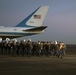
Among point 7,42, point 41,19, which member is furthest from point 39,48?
point 41,19

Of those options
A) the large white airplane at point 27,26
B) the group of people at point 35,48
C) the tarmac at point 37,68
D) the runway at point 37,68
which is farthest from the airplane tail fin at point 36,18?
the runway at point 37,68

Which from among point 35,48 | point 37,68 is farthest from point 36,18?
point 37,68

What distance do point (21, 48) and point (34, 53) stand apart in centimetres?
168

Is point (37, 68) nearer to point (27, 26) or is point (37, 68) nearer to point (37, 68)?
point (37, 68)

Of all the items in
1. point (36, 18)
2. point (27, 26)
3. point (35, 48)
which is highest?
point (36, 18)

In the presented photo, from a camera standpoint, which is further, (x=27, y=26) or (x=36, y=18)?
(x=36, y=18)

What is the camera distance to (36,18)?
43.1 meters

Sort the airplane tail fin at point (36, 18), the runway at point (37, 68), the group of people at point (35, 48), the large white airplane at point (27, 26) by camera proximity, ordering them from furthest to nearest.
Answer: the airplane tail fin at point (36, 18)
the large white airplane at point (27, 26)
the group of people at point (35, 48)
the runway at point (37, 68)

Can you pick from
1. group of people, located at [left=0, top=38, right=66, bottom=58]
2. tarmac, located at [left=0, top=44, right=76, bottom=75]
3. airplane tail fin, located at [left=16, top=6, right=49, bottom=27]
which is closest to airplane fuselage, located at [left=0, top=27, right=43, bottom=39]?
airplane tail fin, located at [left=16, top=6, right=49, bottom=27]

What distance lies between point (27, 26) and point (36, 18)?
2049 mm

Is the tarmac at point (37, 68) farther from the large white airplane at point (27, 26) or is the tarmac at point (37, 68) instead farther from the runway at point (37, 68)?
the large white airplane at point (27, 26)

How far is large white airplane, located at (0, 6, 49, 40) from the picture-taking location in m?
40.6

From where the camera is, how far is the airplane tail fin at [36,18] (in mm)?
42812

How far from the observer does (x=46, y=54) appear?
28.7 metres
